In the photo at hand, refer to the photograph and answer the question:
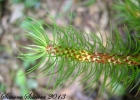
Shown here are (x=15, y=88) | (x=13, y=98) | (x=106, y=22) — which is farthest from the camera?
(x=106, y=22)

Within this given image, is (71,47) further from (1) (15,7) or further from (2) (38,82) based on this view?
(1) (15,7)

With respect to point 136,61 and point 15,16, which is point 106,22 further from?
point 136,61

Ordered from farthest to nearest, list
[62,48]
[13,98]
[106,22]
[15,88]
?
[106,22] → [15,88] → [13,98] → [62,48]

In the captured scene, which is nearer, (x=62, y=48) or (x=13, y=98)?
(x=62, y=48)

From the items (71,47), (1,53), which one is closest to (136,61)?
(71,47)

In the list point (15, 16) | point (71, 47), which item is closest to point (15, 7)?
point (15, 16)

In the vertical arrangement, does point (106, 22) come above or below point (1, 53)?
above

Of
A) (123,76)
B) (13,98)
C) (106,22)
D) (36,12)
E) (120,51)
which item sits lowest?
(13,98)
